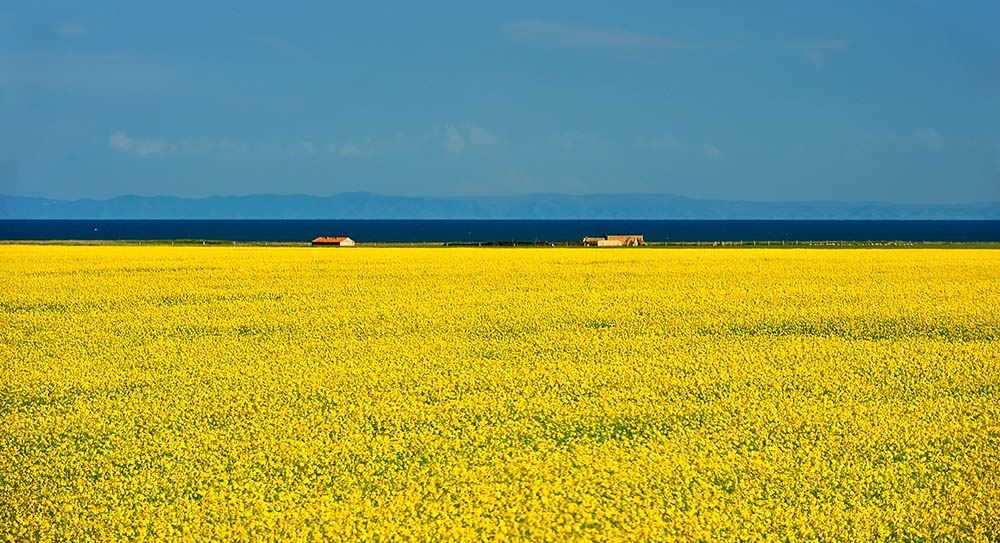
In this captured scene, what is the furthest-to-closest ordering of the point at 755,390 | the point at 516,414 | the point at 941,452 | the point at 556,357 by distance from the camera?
the point at 556,357
the point at 755,390
the point at 516,414
the point at 941,452

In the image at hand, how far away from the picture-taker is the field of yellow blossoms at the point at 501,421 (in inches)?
370

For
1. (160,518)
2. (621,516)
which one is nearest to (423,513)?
(621,516)

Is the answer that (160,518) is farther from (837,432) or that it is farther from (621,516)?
(837,432)

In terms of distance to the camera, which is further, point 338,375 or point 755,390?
point 338,375

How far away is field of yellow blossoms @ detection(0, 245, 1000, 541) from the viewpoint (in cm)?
939

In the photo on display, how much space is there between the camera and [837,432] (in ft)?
41.2

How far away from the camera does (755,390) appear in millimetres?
Answer: 15086

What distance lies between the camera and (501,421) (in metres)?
13.0

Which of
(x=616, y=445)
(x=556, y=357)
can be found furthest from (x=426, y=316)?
(x=616, y=445)

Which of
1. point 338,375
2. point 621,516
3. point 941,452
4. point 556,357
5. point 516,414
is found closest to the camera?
point 621,516

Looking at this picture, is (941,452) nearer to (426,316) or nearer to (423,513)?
(423,513)

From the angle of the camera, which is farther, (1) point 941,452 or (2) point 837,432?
(2) point 837,432

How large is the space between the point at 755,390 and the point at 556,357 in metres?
4.44

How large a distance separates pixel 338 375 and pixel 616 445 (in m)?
6.31
